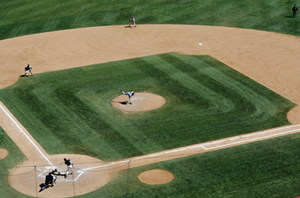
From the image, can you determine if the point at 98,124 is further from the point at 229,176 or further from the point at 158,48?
the point at 158,48

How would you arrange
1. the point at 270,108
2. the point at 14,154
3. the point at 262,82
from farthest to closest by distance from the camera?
the point at 262,82 < the point at 270,108 < the point at 14,154

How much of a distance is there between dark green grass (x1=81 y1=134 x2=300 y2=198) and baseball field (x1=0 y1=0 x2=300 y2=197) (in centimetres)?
11

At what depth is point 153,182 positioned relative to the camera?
1518 inches

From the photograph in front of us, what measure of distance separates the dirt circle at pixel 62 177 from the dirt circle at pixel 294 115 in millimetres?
15887

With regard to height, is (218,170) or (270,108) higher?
(270,108)

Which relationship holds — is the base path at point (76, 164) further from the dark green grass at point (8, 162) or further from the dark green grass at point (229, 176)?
the dark green grass at point (229, 176)

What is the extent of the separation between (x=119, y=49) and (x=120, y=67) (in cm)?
532

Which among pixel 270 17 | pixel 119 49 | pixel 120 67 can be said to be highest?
pixel 270 17

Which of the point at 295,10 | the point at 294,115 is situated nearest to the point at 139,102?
the point at 294,115

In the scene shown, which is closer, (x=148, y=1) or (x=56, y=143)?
(x=56, y=143)

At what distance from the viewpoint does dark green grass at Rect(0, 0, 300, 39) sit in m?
71.2

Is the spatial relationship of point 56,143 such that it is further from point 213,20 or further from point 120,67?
point 213,20

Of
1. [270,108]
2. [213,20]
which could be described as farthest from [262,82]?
[213,20]

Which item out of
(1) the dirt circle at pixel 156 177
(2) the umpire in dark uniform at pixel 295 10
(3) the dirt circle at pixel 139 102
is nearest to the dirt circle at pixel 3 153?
(1) the dirt circle at pixel 156 177
